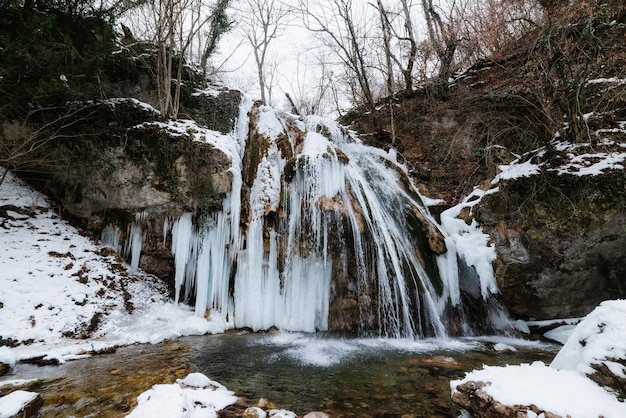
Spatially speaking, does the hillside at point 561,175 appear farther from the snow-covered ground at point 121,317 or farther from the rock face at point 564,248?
the snow-covered ground at point 121,317

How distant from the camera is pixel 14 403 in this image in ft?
7.38

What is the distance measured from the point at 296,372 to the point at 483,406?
7.77 feet

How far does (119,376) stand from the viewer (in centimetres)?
329

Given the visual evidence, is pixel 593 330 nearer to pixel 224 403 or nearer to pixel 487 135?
pixel 224 403

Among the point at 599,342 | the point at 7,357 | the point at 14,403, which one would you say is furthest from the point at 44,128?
the point at 599,342

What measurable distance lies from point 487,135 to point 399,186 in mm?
2836

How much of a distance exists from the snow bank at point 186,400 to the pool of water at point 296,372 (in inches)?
7.1

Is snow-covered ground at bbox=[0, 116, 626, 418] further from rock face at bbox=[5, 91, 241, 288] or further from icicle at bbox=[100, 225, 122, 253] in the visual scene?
rock face at bbox=[5, 91, 241, 288]

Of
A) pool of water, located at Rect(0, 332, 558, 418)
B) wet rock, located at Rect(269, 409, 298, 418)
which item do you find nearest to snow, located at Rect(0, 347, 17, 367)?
pool of water, located at Rect(0, 332, 558, 418)

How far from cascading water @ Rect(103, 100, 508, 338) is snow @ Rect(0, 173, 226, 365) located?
647 mm

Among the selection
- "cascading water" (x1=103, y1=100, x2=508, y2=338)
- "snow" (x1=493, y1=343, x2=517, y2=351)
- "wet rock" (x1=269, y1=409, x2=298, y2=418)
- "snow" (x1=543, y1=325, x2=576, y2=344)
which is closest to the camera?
"wet rock" (x1=269, y1=409, x2=298, y2=418)

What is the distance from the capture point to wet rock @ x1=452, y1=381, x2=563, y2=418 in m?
1.66

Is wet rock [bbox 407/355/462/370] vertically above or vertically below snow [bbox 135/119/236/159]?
below

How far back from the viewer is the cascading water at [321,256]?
5602mm
